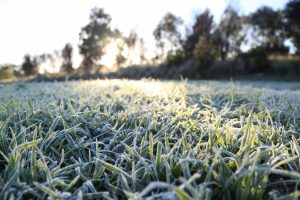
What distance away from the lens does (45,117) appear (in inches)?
67.5

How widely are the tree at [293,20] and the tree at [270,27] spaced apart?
84 centimetres

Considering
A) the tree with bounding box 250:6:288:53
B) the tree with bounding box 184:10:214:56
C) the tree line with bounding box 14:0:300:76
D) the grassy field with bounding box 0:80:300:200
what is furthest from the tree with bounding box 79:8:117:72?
the grassy field with bounding box 0:80:300:200

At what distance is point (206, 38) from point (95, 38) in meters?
11.8

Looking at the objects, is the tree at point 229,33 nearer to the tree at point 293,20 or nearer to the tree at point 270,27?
the tree at point 270,27

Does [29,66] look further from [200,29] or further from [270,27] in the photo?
[270,27]

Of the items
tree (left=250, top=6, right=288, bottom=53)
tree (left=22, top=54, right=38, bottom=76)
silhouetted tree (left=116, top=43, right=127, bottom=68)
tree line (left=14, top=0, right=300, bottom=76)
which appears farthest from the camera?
tree (left=22, top=54, right=38, bottom=76)

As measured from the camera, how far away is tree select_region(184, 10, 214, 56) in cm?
2381

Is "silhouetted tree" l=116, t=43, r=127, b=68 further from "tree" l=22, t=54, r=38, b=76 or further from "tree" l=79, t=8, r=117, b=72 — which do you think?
"tree" l=22, t=54, r=38, b=76

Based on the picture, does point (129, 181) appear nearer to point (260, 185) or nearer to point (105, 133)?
point (260, 185)

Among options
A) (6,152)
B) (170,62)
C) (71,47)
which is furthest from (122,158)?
(71,47)

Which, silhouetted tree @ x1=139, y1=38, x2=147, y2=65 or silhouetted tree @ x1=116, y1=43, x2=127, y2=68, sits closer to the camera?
silhouetted tree @ x1=116, y1=43, x2=127, y2=68

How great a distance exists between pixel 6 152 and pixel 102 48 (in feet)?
86.4

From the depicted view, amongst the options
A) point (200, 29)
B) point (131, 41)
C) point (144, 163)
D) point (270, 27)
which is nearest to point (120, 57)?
point (131, 41)

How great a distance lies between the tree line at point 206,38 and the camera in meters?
19.4
